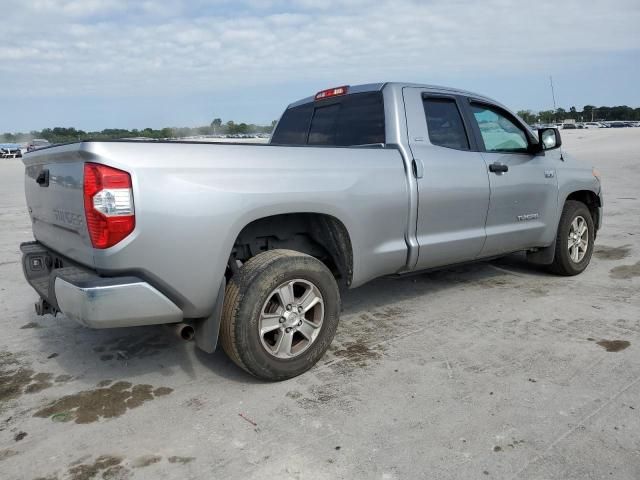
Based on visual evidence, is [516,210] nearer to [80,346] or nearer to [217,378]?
[217,378]

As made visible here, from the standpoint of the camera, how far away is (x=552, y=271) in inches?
223

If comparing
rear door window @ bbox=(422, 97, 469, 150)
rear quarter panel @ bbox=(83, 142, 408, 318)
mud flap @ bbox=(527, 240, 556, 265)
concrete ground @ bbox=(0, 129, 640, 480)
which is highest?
rear door window @ bbox=(422, 97, 469, 150)

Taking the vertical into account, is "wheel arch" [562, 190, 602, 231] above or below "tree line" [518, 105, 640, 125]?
below

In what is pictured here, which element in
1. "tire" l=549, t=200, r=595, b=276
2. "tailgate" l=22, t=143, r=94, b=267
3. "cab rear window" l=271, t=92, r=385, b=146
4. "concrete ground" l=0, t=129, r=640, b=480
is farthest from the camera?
"tire" l=549, t=200, r=595, b=276

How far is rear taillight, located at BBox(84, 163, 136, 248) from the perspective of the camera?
2.68 metres

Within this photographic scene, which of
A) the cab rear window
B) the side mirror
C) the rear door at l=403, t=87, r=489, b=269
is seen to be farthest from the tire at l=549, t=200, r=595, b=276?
the cab rear window

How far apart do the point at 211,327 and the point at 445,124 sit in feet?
8.26

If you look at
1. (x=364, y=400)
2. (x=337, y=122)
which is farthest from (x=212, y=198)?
(x=337, y=122)

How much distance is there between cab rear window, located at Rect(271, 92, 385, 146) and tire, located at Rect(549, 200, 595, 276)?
2420 mm

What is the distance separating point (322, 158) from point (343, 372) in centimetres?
136

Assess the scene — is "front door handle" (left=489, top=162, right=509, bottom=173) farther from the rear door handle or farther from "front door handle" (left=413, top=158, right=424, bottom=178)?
the rear door handle

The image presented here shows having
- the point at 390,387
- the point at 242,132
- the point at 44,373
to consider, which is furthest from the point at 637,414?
the point at 242,132

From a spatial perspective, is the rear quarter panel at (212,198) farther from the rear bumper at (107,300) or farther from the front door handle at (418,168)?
the front door handle at (418,168)

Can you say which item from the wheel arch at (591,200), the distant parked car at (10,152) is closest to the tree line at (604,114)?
the distant parked car at (10,152)
